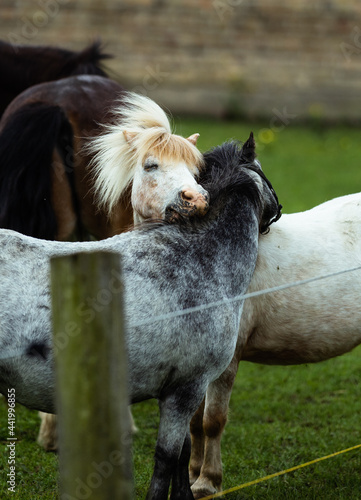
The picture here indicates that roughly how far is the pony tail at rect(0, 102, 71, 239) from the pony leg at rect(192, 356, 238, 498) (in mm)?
1454

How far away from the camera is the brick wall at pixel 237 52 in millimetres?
18250

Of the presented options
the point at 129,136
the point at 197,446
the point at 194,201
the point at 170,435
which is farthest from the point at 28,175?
the point at 170,435

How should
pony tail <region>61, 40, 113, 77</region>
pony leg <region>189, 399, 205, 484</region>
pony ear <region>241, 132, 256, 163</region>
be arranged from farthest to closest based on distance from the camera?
1. pony tail <region>61, 40, 113, 77</region>
2. pony leg <region>189, 399, 205, 484</region>
3. pony ear <region>241, 132, 256, 163</region>

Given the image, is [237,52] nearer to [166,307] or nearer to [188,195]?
[188,195]

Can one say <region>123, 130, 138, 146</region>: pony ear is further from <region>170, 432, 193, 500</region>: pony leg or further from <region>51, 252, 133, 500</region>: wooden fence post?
<region>51, 252, 133, 500</region>: wooden fence post

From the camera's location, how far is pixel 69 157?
14.9 ft

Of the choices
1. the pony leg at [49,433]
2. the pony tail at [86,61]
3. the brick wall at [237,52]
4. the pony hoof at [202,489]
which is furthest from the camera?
the brick wall at [237,52]

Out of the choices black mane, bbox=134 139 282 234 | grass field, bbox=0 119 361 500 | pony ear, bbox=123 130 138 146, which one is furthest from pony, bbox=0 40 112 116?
black mane, bbox=134 139 282 234

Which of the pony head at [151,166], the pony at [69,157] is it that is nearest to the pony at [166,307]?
the pony head at [151,166]

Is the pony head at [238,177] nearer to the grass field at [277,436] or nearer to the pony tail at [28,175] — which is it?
the grass field at [277,436]

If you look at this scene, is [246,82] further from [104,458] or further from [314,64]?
[104,458]

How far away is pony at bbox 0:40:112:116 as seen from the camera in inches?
232

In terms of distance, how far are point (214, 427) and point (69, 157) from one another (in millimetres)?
1895

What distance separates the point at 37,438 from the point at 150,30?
15179mm
